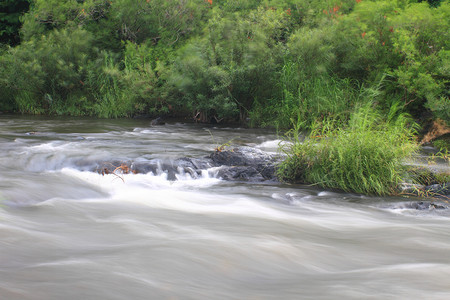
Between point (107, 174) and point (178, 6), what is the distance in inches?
448

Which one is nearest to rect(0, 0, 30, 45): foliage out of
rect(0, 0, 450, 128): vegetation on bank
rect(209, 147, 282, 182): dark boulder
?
rect(0, 0, 450, 128): vegetation on bank

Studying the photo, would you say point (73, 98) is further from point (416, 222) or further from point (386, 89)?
point (416, 222)

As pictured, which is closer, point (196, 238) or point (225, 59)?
point (196, 238)

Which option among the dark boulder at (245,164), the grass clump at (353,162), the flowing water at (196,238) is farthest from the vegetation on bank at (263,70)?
→ the flowing water at (196,238)

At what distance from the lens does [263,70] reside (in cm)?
1116

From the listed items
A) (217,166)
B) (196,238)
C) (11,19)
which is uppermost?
(11,19)

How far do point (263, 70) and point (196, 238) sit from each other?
26.6ft

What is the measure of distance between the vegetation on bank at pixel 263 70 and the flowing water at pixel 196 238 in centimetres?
79

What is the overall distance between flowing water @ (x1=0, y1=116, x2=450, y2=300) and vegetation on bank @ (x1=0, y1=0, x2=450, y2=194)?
789 millimetres

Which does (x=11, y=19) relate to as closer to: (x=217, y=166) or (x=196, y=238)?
(x=217, y=166)

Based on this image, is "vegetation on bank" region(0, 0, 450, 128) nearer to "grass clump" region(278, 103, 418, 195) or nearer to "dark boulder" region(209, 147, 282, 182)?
"dark boulder" region(209, 147, 282, 182)

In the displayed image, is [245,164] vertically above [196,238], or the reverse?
[245,164]

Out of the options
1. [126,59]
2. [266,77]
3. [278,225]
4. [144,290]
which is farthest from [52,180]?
[126,59]

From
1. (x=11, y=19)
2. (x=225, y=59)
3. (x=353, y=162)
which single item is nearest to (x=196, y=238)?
(x=353, y=162)
